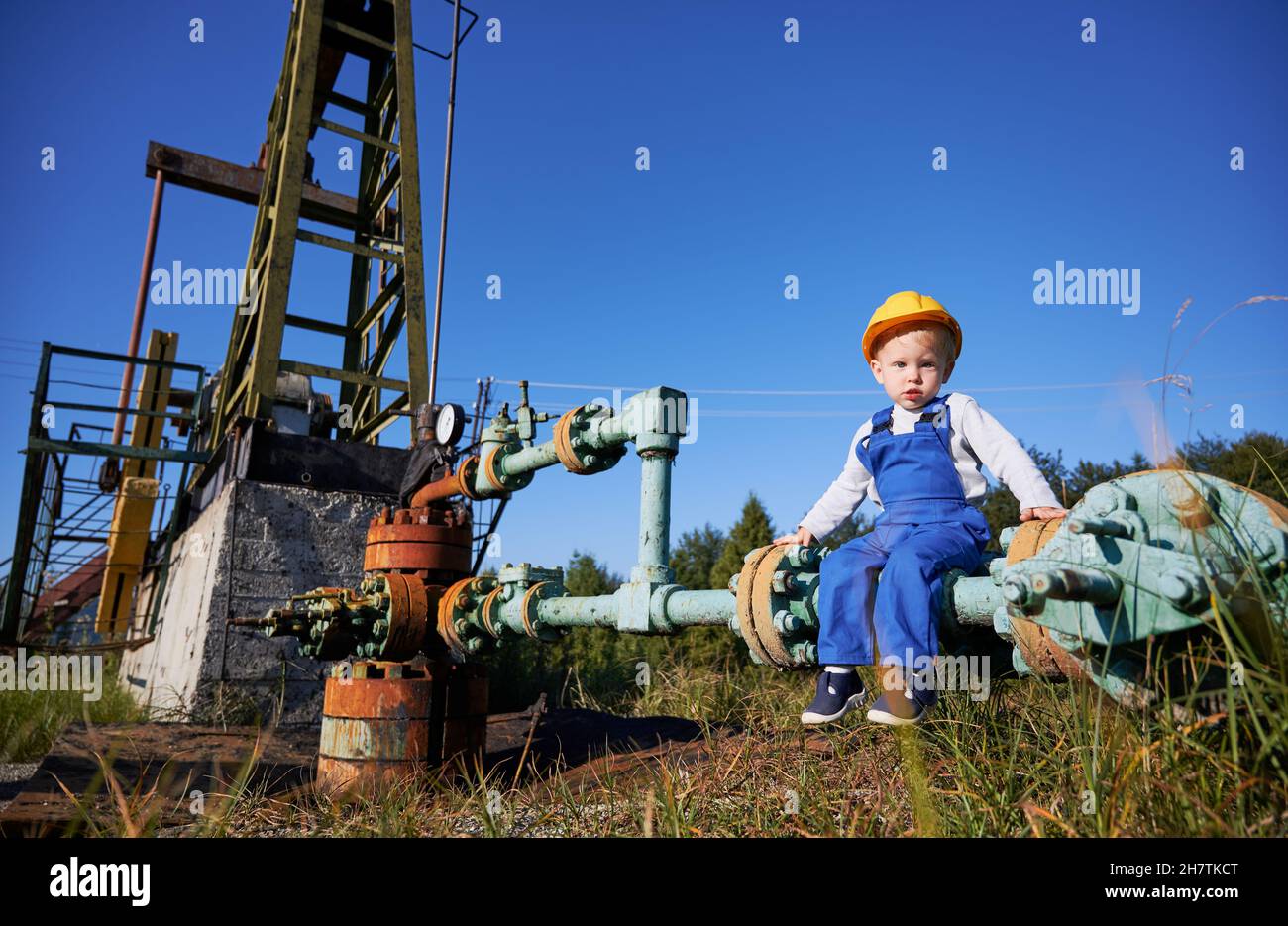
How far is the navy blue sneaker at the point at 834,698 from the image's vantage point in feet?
6.14

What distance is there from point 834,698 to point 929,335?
0.98 meters

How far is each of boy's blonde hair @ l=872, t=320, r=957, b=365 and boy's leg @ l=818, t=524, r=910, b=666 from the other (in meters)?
0.60

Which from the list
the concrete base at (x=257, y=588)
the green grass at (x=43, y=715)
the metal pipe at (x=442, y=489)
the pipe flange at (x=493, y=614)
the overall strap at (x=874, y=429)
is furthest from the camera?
the green grass at (x=43, y=715)

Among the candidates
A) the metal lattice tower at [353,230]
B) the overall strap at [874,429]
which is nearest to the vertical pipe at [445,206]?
the metal lattice tower at [353,230]

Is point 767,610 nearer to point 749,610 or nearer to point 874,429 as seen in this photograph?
point 749,610

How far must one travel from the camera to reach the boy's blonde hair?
6.97ft

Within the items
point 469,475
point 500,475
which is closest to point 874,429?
point 500,475

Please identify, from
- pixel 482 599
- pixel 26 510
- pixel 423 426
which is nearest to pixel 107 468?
pixel 26 510

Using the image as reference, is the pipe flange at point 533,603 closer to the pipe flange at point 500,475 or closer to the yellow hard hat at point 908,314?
the pipe flange at point 500,475

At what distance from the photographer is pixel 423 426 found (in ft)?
12.8

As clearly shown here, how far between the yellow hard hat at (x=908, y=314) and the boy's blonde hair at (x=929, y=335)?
12 mm

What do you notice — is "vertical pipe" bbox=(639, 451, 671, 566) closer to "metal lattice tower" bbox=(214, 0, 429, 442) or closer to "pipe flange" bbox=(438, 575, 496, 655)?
"pipe flange" bbox=(438, 575, 496, 655)

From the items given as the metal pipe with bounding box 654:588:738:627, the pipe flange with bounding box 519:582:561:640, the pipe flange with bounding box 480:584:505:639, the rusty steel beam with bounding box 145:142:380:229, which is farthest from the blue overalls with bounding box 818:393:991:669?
the rusty steel beam with bounding box 145:142:380:229
